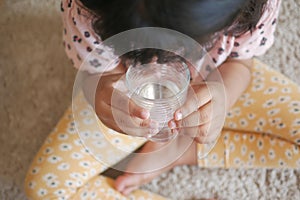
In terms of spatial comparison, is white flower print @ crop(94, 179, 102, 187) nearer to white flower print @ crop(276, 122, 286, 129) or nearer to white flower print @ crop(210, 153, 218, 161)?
white flower print @ crop(210, 153, 218, 161)

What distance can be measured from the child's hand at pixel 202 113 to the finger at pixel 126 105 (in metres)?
0.04

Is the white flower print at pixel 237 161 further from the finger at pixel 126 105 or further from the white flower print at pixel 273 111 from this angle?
the finger at pixel 126 105

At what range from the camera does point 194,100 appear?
0.69 m

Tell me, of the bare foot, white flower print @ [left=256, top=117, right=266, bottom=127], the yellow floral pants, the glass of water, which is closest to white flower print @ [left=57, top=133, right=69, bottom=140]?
the yellow floral pants

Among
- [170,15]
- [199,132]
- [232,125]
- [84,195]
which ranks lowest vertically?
[84,195]

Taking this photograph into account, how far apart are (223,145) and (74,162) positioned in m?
0.26

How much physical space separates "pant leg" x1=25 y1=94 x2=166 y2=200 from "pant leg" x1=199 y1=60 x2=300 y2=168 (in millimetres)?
159

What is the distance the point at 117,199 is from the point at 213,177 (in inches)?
7.1

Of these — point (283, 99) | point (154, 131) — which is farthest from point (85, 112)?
point (283, 99)

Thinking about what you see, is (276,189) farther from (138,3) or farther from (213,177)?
(138,3)

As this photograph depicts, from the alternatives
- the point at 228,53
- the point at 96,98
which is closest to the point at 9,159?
the point at 96,98

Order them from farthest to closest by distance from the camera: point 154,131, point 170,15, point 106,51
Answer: point 106,51 → point 154,131 → point 170,15

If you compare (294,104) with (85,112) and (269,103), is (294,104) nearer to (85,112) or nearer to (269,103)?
(269,103)

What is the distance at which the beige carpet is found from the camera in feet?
3.14
